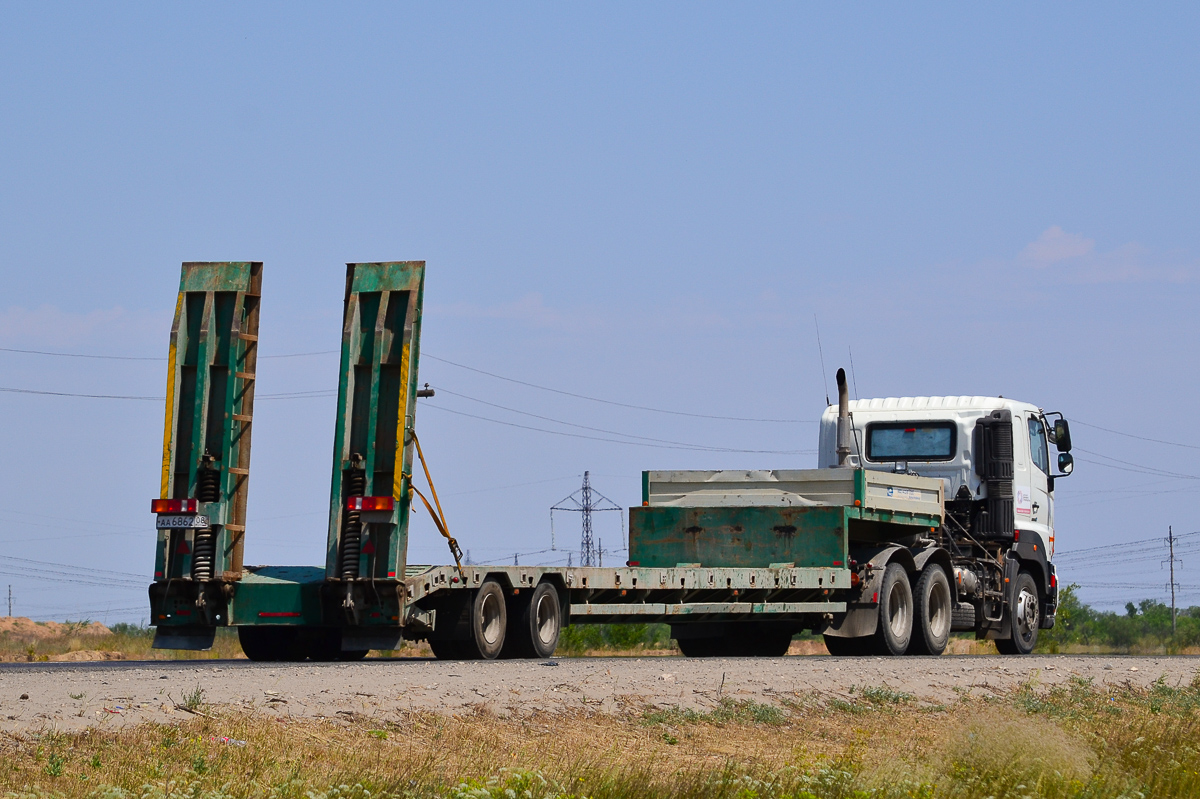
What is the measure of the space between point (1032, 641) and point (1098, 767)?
1251 centimetres

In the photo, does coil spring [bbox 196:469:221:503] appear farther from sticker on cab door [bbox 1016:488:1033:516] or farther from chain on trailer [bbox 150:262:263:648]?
sticker on cab door [bbox 1016:488:1033:516]

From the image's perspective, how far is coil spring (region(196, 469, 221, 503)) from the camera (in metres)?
17.0

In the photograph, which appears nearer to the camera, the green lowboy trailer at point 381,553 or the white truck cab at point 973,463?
the green lowboy trailer at point 381,553

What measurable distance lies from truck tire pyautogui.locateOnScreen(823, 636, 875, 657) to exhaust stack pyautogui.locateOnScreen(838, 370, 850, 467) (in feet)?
7.87

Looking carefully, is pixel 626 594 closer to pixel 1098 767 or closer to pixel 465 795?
pixel 1098 767

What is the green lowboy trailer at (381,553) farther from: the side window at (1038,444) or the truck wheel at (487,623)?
the side window at (1038,444)

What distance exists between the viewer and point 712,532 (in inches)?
794

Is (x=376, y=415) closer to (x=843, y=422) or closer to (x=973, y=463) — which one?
(x=843, y=422)

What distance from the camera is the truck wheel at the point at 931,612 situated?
67.4ft

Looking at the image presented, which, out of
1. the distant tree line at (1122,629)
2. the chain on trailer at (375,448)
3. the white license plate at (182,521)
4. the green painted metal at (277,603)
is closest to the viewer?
the chain on trailer at (375,448)

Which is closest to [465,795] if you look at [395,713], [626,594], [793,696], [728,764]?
[728,764]

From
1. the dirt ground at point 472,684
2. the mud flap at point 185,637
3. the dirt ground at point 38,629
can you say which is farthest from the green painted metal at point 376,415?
the dirt ground at point 38,629

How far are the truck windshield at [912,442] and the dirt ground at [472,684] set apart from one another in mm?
3953

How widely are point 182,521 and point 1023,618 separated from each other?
12.0m
